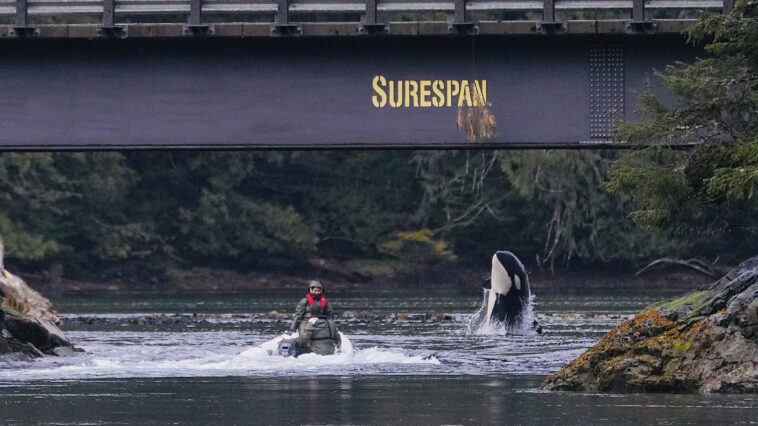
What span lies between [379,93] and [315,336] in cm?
426

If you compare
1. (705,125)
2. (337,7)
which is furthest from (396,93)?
(705,125)

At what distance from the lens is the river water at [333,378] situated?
758 inches

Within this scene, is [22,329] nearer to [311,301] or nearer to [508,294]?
[311,301]

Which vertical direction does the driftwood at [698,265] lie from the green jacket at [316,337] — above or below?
below

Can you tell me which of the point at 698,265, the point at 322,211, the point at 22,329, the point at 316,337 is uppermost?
the point at 322,211

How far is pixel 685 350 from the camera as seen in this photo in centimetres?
2167

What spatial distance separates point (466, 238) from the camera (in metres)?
76.7

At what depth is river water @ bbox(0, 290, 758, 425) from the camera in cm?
1927

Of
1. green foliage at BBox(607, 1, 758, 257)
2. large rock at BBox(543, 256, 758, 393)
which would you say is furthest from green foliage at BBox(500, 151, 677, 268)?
large rock at BBox(543, 256, 758, 393)

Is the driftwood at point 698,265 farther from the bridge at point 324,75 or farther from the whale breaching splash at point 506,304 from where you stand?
the bridge at point 324,75

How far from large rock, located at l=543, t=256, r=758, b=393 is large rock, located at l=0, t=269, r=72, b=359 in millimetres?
10135

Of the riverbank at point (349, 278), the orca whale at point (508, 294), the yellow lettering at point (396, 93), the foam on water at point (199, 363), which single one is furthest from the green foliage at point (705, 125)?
the riverbank at point (349, 278)

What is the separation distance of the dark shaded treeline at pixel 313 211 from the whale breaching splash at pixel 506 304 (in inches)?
1123

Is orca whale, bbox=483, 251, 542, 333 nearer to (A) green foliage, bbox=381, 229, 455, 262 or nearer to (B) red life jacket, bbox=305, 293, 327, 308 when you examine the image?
(B) red life jacket, bbox=305, 293, 327, 308
